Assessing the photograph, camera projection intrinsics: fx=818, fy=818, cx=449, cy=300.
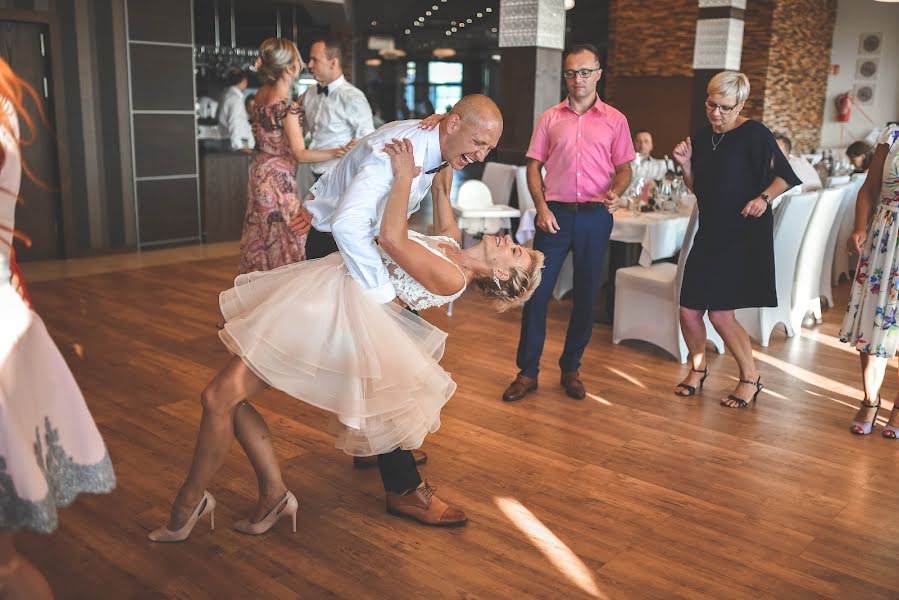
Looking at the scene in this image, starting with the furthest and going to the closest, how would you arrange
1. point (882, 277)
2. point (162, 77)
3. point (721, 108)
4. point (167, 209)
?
1. point (167, 209)
2. point (162, 77)
3. point (721, 108)
4. point (882, 277)

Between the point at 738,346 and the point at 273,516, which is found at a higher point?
the point at 738,346

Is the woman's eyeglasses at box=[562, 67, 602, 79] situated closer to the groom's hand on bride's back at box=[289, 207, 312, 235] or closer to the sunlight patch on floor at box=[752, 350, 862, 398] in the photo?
the groom's hand on bride's back at box=[289, 207, 312, 235]

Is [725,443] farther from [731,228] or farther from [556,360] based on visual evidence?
[556,360]

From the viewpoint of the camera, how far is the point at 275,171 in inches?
193

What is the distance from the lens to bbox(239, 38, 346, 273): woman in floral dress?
4.77 meters

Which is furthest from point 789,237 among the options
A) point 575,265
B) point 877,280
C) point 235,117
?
point 235,117

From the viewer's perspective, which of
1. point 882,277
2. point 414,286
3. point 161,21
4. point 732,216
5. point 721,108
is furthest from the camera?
point 161,21

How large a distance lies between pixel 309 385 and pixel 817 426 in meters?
2.69

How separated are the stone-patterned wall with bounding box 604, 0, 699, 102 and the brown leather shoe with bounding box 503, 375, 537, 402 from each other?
31.6 ft

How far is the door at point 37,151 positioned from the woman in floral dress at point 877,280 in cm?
653

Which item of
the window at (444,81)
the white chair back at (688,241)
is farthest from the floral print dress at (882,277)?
the window at (444,81)

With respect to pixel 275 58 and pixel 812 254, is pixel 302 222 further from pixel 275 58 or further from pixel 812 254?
pixel 812 254

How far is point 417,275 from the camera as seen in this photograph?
2395 mm

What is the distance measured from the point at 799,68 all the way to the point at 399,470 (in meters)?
12.5
